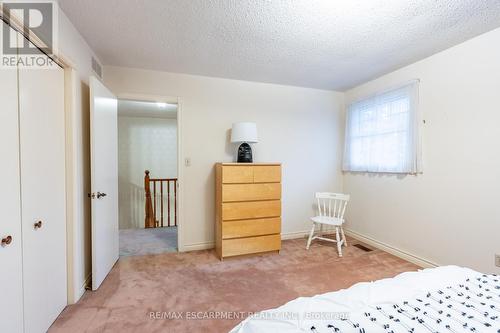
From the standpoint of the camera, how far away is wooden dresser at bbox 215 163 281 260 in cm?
271

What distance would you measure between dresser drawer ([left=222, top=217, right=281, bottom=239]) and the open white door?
1220mm

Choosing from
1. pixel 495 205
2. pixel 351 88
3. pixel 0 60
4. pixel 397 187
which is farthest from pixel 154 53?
pixel 495 205

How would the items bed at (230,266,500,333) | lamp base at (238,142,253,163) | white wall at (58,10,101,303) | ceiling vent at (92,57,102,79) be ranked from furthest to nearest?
lamp base at (238,142,253,163)
ceiling vent at (92,57,102,79)
white wall at (58,10,101,303)
bed at (230,266,500,333)

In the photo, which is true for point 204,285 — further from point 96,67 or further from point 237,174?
point 96,67

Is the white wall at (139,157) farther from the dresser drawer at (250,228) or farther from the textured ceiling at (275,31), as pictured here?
the dresser drawer at (250,228)

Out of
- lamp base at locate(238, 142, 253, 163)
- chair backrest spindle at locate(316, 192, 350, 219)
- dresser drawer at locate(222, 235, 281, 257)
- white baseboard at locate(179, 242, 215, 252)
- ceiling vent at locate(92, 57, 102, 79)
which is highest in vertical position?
ceiling vent at locate(92, 57, 102, 79)

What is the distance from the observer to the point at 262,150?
132 inches

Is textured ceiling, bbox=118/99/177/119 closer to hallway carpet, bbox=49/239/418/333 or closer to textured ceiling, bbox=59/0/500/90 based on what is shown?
textured ceiling, bbox=59/0/500/90

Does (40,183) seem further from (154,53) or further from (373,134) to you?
(373,134)

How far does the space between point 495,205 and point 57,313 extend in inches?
145

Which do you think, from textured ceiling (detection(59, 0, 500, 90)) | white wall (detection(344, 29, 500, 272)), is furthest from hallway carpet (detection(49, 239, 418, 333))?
textured ceiling (detection(59, 0, 500, 90))

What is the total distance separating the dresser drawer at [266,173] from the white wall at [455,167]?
1468 millimetres

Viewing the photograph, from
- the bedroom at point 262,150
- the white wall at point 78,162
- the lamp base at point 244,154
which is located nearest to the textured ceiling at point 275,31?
the bedroom at point 262,150

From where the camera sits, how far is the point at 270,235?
290cm
